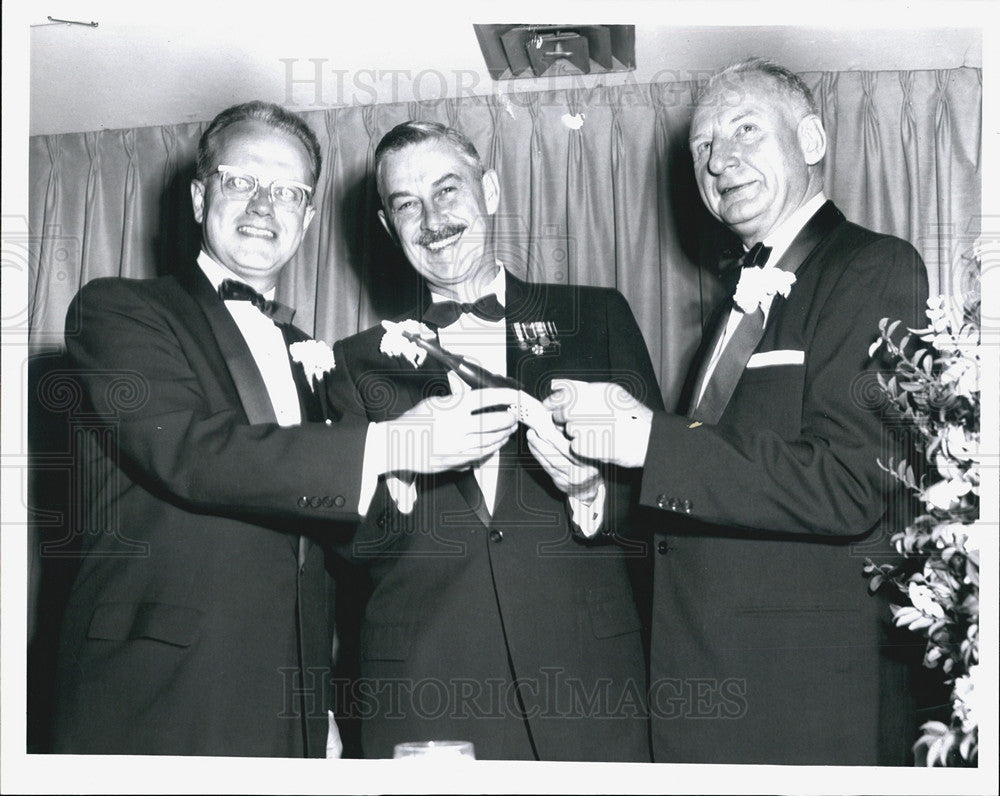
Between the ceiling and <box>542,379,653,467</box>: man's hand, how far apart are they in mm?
701

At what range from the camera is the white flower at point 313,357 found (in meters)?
2.41

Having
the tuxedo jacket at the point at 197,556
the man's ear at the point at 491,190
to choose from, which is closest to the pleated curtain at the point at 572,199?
the man's ear at the point at 491,190

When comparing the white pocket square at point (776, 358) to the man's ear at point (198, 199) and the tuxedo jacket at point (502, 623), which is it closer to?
the tuxedo jacket at point (502, 623)

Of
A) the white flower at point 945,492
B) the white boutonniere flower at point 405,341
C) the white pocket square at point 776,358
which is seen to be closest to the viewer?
the white flower at point 945,492

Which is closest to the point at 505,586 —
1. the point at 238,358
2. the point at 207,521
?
the point at 207,521

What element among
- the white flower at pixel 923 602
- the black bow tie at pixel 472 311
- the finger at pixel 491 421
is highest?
the black bow tie at pixel 472 311

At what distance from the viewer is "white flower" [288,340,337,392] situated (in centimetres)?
241

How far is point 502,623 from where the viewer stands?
2.29m

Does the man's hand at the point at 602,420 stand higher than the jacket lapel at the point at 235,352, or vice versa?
the jacket lapel at the point at 235,352

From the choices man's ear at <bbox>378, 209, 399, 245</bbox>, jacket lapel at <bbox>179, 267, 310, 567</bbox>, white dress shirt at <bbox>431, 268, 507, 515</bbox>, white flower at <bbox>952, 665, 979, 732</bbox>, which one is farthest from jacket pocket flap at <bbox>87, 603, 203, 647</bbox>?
white flower at <bbox>952, 665, 979, 732</bbox>

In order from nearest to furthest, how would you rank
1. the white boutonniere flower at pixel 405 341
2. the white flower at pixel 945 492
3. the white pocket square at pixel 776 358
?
the white flower at pixel 945 492, the white pocket square at pixel 776 358, the white boutonniere flower at pixel 405 341

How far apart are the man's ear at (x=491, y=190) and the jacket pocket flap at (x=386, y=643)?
92 cm

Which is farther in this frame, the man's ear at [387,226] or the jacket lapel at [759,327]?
the man's ear at [387,226]

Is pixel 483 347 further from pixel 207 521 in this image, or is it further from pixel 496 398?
pixel 207 521
